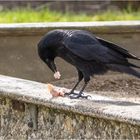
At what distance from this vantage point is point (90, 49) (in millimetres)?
5215

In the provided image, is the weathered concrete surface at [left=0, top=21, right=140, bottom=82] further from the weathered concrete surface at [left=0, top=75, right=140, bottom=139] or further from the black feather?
the black feather

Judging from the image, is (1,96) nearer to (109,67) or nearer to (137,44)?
(109,67)

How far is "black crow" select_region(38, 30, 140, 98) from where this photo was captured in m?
5.21

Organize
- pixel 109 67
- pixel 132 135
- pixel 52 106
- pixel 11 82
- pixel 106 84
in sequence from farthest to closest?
1. pixel 106 84
2. pixel 11 82
3. pixel 109 67
4. pixel 52 106
5. pixel 132 135

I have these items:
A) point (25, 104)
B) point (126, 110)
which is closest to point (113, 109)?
point (126, 110)

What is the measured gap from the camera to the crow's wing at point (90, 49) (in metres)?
5.20

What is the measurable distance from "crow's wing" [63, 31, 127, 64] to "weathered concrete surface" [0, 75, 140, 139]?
307 mm

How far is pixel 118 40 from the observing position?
26.5ft

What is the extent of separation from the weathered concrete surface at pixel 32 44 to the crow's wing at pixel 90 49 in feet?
8.92

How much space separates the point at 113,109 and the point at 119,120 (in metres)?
0.18

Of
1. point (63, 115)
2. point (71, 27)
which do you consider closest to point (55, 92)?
point (63, 115)

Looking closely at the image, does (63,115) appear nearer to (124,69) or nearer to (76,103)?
(76,103)

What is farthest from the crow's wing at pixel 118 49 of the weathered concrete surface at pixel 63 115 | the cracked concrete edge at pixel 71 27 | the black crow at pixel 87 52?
the cracked concrete edge at pixel 71 27

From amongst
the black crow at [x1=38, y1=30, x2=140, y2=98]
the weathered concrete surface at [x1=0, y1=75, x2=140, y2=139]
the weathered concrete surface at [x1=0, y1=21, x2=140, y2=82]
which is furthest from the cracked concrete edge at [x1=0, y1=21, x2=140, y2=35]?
the black crow at [x1=38, y1=30, x2=140, y2=98]
